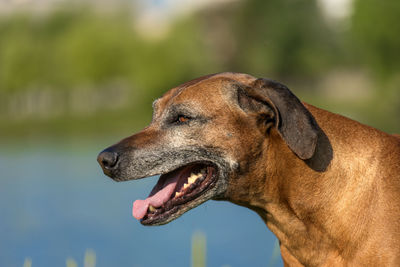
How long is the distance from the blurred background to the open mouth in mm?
10836

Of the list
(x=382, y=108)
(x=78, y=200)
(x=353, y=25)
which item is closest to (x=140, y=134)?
(x=78, y=200)

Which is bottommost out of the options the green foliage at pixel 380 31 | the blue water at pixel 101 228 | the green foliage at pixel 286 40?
the blue water at pixel 101 228

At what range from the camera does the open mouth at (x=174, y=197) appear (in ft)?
14.8

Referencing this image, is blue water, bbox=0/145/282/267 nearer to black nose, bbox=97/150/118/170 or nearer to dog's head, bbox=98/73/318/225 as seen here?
dog's head, bbox=98/73/318/225

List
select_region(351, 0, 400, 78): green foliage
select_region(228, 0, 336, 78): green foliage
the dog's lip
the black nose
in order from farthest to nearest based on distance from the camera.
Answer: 1. select_region(228, 0, 336, 78): green foliage
2. select_region(351, 0, 400, 78): green foliage
3. the dog's lip
4. the black nose

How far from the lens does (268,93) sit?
4402mm

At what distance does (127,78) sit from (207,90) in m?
54.8

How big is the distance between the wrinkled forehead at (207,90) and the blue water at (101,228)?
5.78 metres

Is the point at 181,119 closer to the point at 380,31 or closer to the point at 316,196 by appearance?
the point at 316,196

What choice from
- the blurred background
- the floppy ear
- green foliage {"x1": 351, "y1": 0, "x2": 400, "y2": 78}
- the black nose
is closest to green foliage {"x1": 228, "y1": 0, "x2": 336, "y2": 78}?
the blurred background

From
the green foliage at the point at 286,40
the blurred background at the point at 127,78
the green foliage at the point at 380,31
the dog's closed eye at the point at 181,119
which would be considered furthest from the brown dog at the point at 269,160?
the green foliage at the point at 286,40

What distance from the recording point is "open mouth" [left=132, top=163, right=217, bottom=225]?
14.8 ft

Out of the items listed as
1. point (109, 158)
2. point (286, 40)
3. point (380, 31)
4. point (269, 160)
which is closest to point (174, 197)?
point (109, 158)

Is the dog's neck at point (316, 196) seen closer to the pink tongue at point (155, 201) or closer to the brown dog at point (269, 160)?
the brown dog at point (269, 160)
